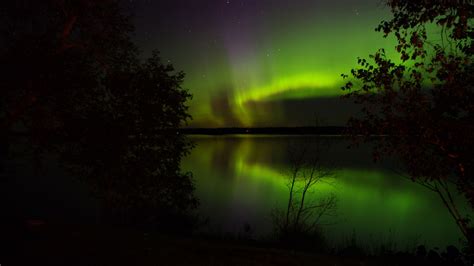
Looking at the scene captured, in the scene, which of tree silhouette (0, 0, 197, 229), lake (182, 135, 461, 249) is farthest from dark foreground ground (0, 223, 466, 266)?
lake (182, 135, 461, 249)

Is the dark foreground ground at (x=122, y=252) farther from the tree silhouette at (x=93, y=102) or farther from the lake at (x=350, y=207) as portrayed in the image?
the lake at (x=350, y=207)

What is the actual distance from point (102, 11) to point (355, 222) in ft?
83.9

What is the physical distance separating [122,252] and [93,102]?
4.61m

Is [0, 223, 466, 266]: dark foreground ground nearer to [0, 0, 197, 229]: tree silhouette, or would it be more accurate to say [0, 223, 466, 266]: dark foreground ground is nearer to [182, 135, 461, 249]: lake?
[0, 0, 197, 229]: tree silhouette

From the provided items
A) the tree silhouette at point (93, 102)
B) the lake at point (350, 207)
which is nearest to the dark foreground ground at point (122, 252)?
the tree silhouette at point (93, 102)

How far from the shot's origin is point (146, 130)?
1292 cm

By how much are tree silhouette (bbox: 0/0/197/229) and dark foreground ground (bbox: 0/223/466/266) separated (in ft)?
5.25

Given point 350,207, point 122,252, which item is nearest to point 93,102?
point 122,252

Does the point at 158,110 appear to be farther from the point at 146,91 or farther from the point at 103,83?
the point at 103,83

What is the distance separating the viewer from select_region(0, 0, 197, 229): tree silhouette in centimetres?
1049

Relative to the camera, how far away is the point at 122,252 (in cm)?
1055

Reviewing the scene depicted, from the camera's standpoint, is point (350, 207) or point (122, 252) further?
point (350, 207)

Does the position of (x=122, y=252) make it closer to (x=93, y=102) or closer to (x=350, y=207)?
(x=93, y=102)

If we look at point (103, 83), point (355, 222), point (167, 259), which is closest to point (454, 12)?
point (167, 259)
